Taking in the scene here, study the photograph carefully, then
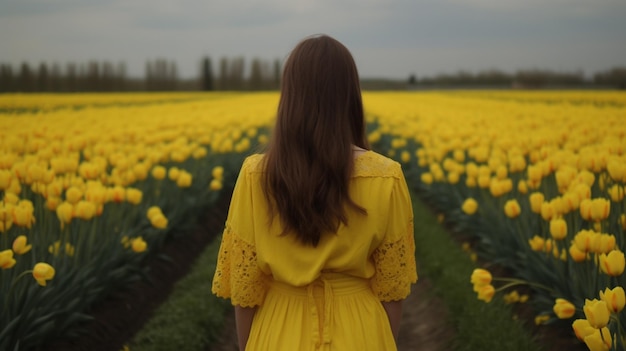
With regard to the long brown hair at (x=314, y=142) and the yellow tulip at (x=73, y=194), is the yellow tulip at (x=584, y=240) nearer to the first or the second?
the long brown hair at (x=314, y=142)

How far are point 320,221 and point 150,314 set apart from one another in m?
3.99

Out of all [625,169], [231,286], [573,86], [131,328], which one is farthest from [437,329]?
[573,86]

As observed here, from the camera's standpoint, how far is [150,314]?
5770 mm

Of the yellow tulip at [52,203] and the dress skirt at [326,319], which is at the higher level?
the dress skirt at [326,319]

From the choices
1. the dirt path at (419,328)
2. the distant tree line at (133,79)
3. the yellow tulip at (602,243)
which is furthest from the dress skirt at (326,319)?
the distant tree line at (133,79)

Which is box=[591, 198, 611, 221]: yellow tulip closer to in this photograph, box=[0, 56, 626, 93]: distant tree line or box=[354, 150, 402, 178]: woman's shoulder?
box=[354, 150, 402, 178]: woman's shoulder

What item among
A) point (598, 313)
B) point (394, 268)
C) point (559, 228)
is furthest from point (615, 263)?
point (394, 268)

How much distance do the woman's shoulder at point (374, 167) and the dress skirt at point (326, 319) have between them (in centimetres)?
37

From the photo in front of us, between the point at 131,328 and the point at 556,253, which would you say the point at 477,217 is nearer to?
the point at 556,253

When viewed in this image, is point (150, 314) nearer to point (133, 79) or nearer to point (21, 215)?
point (21, 215)

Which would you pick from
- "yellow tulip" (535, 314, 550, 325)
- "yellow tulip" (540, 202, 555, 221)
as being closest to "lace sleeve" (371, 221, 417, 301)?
"yellow tulip" (540, 202, 555, 221)

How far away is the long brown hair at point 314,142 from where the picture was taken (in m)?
2.14

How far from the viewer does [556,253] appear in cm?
438

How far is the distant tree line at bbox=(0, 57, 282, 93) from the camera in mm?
31844
